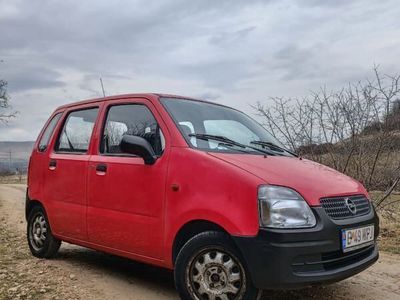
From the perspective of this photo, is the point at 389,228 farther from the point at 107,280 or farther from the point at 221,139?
the point at 107,280

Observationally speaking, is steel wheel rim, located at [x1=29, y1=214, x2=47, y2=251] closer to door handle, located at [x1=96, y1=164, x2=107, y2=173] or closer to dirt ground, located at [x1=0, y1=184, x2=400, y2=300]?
dirt ground, located at [x1=0, y1=184, x2=400, y2=300]

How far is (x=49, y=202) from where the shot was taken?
5719 mm

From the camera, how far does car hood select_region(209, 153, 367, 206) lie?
11.7 ft

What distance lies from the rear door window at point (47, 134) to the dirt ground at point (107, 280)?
141cm

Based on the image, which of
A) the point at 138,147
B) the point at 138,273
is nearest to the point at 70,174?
the point at 138,273

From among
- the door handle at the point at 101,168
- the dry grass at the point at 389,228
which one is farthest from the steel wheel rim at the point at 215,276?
the dry grass at the point at 389,228

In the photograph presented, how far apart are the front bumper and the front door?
3.35ft

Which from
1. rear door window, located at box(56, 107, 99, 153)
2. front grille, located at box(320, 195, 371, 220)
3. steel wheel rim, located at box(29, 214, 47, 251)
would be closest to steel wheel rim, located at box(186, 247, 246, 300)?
front grille, located at box(320, 195, 371, 220)

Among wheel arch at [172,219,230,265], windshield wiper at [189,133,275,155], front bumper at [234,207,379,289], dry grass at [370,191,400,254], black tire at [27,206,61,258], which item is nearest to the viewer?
front bumper at [234,207,379,289]

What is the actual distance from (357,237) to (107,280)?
2580 mm

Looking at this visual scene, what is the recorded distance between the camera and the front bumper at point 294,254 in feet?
11.0

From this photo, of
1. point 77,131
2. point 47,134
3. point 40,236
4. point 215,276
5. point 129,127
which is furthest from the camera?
point 47,134

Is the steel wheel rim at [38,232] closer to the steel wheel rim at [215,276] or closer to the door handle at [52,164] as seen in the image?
the door handle at [52,164]

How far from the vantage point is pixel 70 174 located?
5.32 meters
